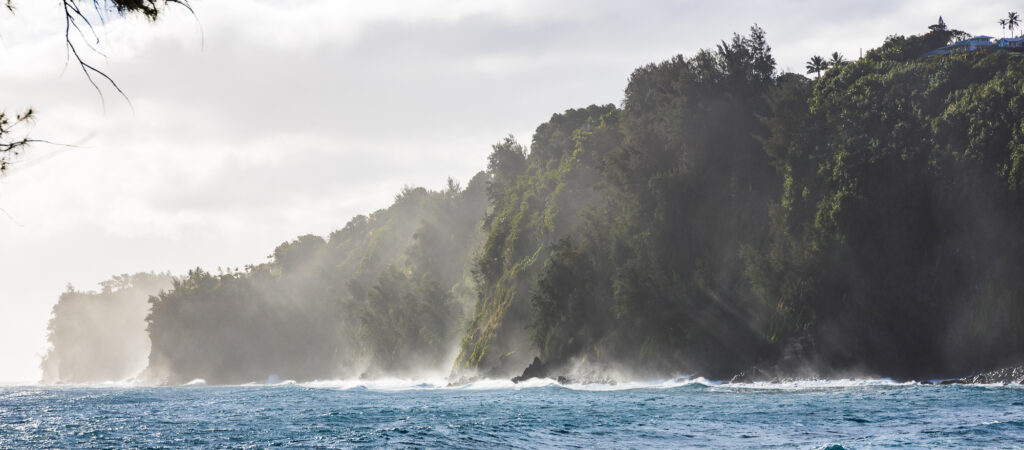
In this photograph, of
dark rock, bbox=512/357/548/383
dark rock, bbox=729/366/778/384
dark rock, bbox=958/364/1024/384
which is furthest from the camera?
dark rock, bbox=512/357/548/383

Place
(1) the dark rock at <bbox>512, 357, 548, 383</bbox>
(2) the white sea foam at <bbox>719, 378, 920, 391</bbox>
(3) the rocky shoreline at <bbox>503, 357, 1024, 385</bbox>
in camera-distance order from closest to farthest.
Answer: (3) the rocky shoreline at <bbox>503, 357, 1024, 385</bbox>
(2) the white sea foam at <bbox>719, 378, 920, 391</bbox>
(1) the dark rock at <bbox>512, 357, 548, 383</bbox>

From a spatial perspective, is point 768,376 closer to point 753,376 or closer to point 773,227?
point 753,376

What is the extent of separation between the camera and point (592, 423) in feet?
103

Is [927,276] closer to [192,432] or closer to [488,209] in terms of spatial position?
[192,432]

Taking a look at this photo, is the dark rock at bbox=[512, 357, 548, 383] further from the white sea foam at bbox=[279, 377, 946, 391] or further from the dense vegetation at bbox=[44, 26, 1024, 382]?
the dense vegetation at bbox=[44, 26, 1024, 382]

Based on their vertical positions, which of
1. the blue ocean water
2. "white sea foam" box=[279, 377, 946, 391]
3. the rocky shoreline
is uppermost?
the blue ocean water

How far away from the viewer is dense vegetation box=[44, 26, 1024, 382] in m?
56.4

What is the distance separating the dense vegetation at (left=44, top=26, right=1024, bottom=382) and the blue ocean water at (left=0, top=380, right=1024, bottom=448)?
16043 millimetres

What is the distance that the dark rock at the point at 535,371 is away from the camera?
79000mm

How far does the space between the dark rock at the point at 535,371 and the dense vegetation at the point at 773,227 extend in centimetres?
136

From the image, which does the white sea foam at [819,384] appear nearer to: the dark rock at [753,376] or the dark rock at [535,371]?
the dark rock at [753,376]

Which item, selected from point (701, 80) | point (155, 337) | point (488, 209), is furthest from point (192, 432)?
point (155, 337)

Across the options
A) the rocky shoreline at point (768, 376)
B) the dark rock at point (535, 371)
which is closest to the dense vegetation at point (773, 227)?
the rocky shoreline at point (768, 376)

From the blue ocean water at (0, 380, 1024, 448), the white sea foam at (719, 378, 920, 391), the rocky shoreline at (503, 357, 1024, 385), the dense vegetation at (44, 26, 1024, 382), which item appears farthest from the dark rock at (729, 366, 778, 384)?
the blue ocean water at (0, 380, 1024, 448)
